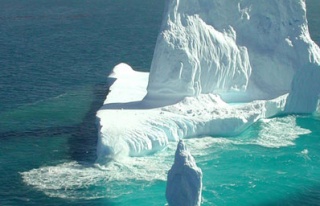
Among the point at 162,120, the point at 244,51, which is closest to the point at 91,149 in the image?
the point at 162,120

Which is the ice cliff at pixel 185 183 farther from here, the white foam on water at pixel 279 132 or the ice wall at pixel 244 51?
the ice wall at pixel 244 51

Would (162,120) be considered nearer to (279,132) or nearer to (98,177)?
(98,177)

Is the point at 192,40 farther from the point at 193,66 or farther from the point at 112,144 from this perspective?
the point at 112,144

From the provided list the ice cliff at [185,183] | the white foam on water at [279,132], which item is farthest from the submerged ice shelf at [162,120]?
the ice cliff at [185,183]

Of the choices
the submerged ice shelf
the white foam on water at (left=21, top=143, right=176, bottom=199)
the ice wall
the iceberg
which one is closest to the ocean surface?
the white foam on water at (left=21, top=143, right=176, bottom=199)

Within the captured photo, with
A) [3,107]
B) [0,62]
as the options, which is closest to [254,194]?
[3,107]
